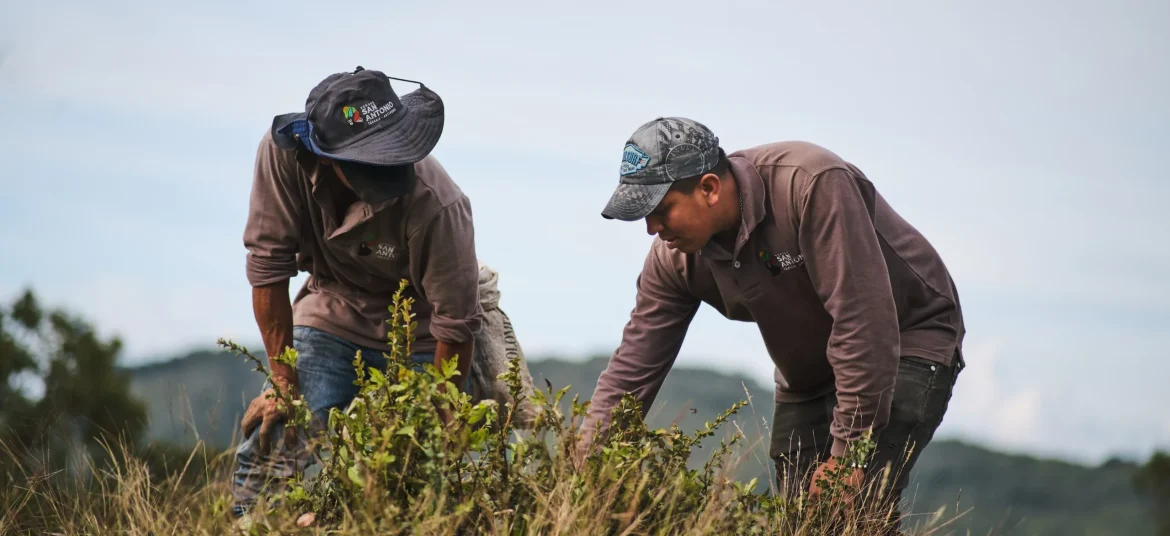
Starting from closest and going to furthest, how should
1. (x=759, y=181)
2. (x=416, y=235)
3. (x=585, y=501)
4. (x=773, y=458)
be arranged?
1. (x=585, y=501)
2. (x=759, y=181)
3. (x=416, y=235)
4. (x=773, y=458)

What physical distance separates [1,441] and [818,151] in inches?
164

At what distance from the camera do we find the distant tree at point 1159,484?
26.0 m

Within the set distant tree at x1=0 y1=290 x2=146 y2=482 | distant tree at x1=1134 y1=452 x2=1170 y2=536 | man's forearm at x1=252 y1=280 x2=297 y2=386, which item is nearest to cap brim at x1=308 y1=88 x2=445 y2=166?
man's forearm at x1=252 y1=280 x2=297 y2=386

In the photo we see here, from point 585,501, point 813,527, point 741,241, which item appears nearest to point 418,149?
point 741,241

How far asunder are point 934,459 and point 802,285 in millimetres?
111142

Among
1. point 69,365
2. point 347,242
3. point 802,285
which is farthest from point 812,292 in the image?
point 69,365

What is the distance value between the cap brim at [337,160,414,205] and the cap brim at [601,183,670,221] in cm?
91

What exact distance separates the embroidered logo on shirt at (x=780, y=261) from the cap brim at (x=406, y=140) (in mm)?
1359

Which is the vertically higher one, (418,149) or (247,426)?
(418,149)

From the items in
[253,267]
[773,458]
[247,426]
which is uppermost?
[253,267]

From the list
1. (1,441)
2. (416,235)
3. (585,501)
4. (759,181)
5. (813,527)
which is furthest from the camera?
(1,441)

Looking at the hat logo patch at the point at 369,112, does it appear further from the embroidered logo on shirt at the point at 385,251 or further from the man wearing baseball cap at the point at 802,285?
the man wearing baseball cap at the point at 802,285

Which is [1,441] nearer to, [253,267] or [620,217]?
[253,267]

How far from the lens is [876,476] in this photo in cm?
411
